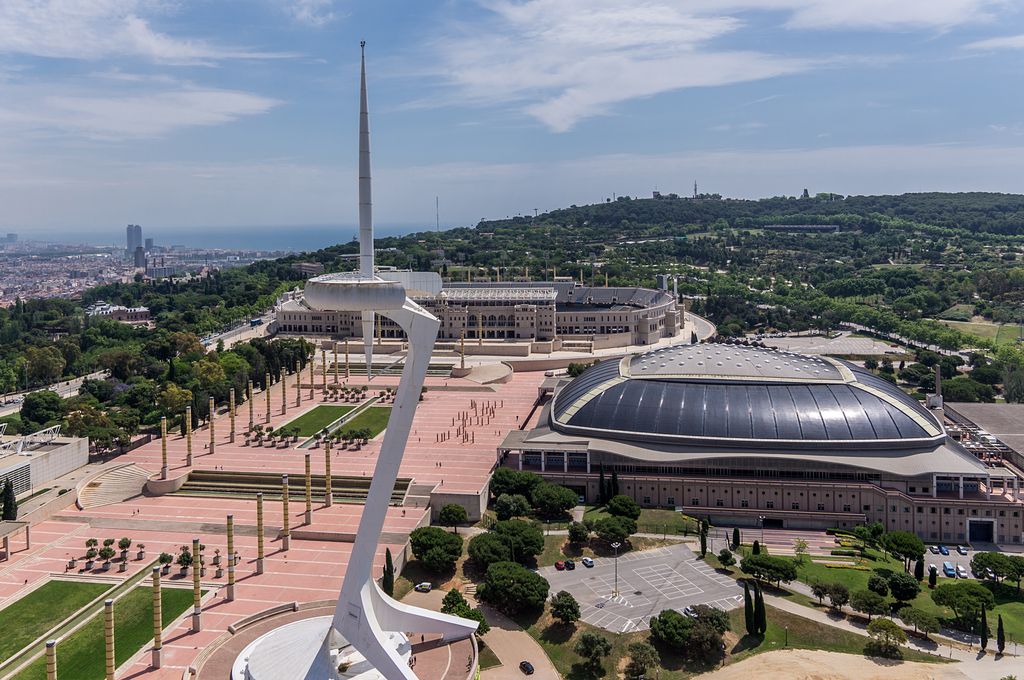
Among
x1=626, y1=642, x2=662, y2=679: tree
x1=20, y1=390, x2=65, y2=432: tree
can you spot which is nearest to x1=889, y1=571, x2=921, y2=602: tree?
x1=626, y1=642, x2=662, y2=679: tree

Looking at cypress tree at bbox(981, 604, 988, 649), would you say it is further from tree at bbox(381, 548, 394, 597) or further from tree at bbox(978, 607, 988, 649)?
tree at bbox(381, 548, 394, 597)

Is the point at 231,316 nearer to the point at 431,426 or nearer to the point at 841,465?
the point at 431,426

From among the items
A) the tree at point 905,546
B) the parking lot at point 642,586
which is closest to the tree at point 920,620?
the tree at point 905,546

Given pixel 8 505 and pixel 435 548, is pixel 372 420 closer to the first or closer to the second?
pixel 8 505

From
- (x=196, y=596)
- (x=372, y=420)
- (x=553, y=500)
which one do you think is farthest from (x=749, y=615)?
(x=372, y=420)

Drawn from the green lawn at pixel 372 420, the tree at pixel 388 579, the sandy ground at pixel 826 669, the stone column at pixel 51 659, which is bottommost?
the sandy ground at pixel 826 669

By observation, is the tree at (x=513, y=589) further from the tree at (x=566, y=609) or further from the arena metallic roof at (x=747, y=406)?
the arena metallic roof at (x=747, y=406)
